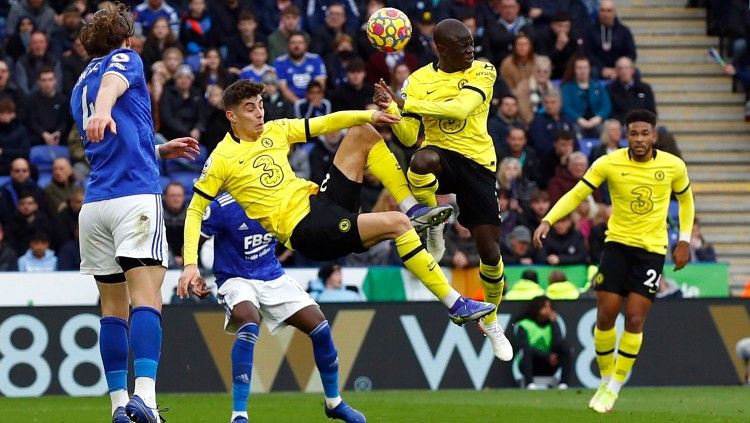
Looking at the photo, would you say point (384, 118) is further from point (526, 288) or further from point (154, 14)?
point (154, 14)

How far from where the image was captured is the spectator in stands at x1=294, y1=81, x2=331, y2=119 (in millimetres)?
22016

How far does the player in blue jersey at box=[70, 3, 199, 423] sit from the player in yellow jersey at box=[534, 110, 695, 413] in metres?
5.57

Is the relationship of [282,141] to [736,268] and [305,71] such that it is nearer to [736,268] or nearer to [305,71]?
[305,71]

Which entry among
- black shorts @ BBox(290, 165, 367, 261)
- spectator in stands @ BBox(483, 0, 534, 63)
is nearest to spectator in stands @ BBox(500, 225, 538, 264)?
spectator in stands @ BBox(483, 0, 534, 63)

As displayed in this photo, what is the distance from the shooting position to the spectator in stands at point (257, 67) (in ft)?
72.3

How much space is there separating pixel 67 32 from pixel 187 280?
11.6 meters

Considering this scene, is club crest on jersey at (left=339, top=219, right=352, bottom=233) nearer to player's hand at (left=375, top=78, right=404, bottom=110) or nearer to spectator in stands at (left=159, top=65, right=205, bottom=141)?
player's hand at (left=375, top=78, right=404, bottom=110)

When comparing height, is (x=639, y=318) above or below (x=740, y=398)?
above

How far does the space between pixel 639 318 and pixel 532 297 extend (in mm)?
3928

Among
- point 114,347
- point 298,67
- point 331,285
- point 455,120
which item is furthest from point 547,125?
point 114,347

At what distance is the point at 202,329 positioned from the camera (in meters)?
18.8

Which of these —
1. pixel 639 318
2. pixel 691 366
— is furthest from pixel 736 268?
pixel 639 318

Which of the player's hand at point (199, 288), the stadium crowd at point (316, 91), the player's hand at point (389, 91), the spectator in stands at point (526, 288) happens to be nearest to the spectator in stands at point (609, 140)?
the stadium crowd at point (316, 91)

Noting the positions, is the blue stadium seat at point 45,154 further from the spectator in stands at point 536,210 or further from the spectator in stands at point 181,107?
the spectator in stands at point 536,210
